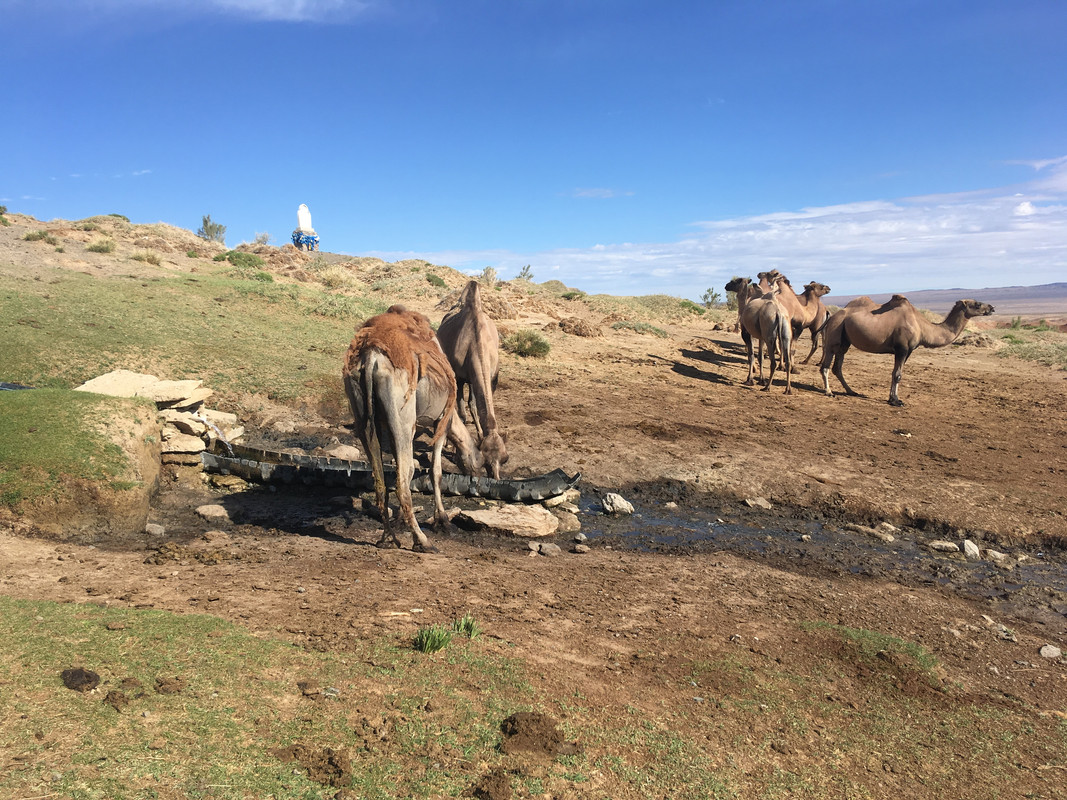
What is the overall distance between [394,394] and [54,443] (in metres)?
3.76

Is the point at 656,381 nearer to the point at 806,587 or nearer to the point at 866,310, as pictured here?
the point at 866,310

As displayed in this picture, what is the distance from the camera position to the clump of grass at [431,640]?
4023 mm

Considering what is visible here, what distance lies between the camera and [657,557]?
687 cm

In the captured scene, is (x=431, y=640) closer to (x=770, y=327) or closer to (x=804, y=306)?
(x=770, y=327)

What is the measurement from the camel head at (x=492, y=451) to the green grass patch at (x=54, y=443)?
12.7ft

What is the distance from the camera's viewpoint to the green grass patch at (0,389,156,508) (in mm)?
6293

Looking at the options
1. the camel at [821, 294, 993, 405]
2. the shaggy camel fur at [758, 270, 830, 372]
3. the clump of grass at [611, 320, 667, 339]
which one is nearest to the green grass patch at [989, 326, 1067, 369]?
the camel at [821, 294, 993, 405]

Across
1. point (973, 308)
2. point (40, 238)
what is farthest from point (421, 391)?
point (40, 238)

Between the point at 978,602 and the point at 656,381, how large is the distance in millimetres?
10115

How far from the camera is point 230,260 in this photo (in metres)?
25.9

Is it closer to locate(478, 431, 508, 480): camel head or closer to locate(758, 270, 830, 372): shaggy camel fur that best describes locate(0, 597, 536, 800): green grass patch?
locate(478, 431, 508, 480): camel head

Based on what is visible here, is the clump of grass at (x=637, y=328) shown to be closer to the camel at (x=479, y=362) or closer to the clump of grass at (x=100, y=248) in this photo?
the camel at (x=479, y=362)

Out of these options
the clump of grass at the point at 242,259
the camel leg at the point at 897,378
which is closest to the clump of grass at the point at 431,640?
the camel leg at the point at 897,378

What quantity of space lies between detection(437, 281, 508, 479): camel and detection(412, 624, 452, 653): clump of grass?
159 inches
